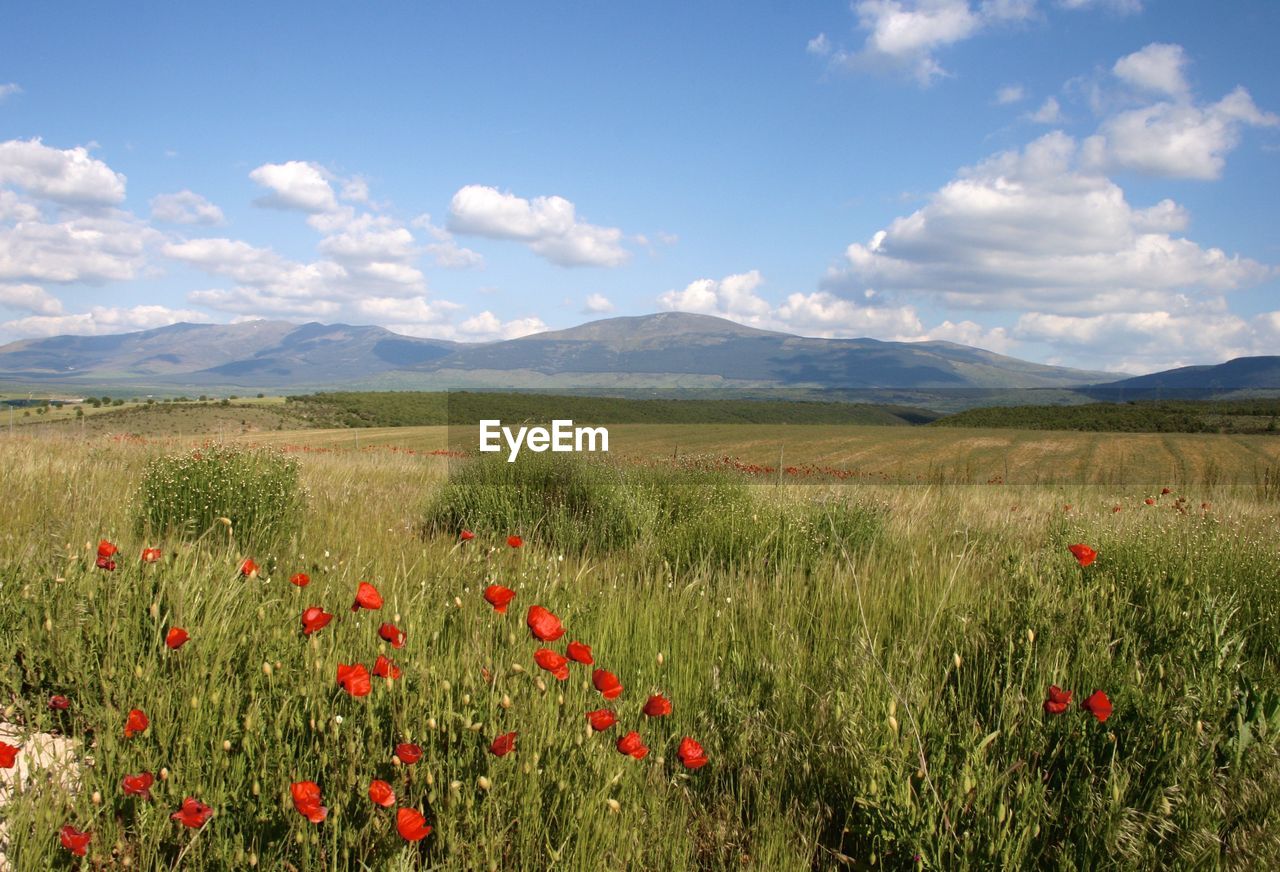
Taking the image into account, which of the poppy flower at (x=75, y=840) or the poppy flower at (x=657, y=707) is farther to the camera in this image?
the poppy flower at (x=657, y=707)

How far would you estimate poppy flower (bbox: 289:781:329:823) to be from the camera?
2076 millimetres

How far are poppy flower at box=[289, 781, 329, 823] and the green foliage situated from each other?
5.16 meters

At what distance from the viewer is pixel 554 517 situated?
907cm

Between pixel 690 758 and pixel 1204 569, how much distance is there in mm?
4375

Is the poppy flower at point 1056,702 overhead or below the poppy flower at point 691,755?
overhead

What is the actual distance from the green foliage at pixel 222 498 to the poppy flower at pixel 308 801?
516cm

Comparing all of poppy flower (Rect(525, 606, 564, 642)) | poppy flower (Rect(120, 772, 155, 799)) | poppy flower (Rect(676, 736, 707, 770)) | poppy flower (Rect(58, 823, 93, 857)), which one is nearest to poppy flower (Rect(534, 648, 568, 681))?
poppy flower (Rect(525, 606, 564, 642))

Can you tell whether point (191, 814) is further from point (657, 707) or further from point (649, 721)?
point (649, 721)

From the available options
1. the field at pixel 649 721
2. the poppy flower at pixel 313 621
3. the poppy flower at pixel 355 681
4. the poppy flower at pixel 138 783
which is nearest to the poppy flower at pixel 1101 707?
the field at pixel 649 721

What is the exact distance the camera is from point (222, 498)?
7801 millimetres

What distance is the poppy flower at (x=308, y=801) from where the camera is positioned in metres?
2.08

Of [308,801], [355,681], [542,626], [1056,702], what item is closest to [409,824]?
[308,801]

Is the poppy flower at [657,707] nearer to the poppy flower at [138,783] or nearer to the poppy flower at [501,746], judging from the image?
the poppy flower at [501,746]

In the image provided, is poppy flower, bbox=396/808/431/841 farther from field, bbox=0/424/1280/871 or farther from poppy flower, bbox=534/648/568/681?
poppy flower, bbox=534/648/568/681
